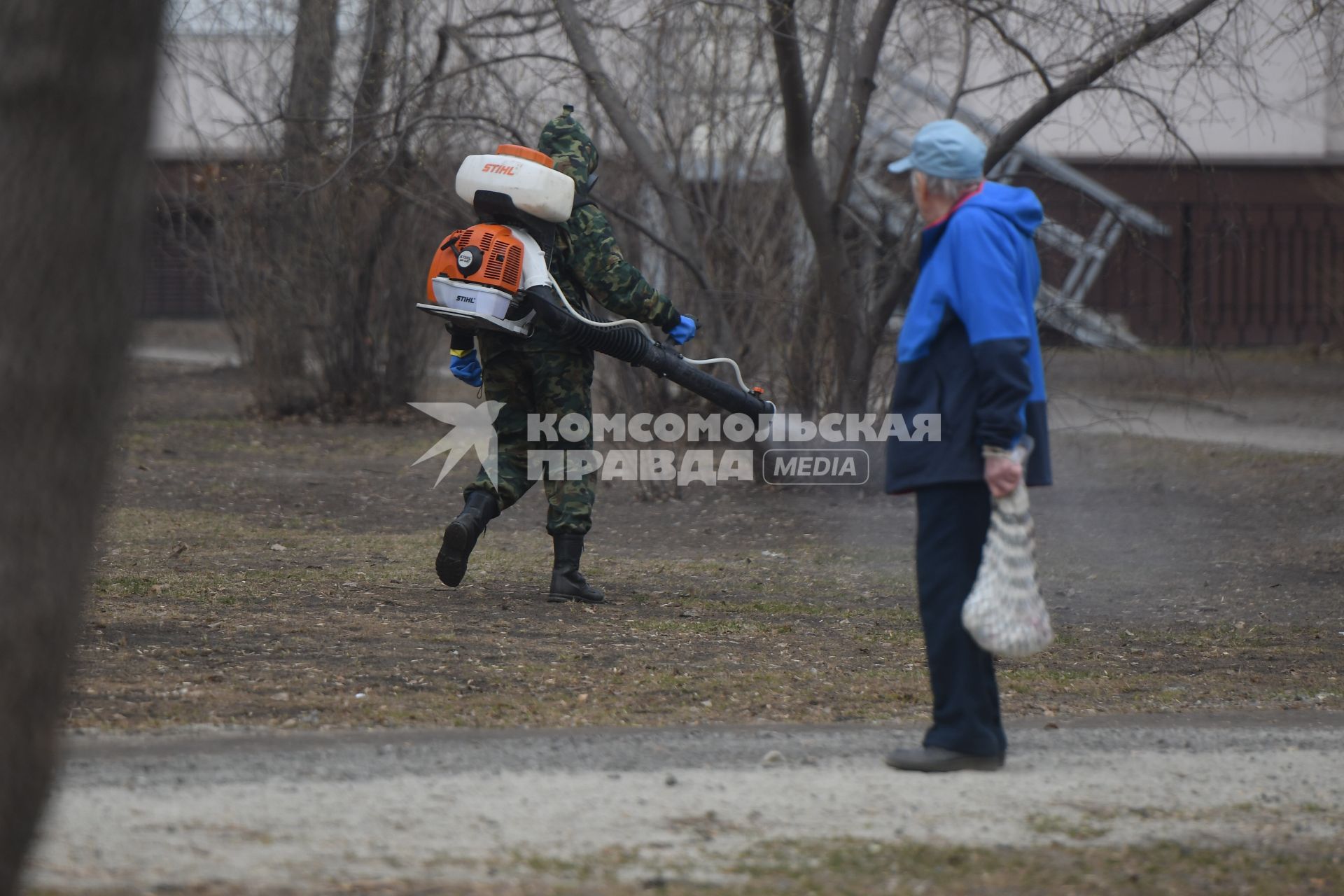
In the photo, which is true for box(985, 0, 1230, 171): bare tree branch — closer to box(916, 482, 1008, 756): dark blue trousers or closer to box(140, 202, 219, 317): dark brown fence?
box(916, 482, 1008, 756): dark blue trousers

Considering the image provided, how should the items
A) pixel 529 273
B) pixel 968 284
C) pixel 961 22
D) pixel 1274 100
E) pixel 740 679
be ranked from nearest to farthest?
pixel 968 284 < pixel 740 679 < pixel 529 273 < pixel 961 22 < pixel 1274 100

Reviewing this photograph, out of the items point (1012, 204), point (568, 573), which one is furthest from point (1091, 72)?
point (1012, 204)

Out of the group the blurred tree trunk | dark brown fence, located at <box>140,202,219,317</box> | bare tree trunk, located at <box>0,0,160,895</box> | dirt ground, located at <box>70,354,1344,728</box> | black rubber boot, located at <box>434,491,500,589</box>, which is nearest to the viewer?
bare tree trunk, located at <box>0,0,160,895</box>

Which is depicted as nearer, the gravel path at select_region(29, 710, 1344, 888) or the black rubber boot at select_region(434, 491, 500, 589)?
the gravel path at select_region(29, 710, 1344, 888)

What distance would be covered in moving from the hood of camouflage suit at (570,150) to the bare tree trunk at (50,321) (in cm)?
370

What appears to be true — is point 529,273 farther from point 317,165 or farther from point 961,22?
point 317,165

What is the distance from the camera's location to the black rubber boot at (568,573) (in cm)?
638

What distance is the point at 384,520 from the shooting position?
901 centimetres

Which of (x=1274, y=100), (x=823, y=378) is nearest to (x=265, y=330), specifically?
(x=823, y=378)

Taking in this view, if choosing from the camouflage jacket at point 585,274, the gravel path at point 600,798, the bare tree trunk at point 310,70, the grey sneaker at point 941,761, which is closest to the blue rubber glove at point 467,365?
the camouflage jacket at point 585,274

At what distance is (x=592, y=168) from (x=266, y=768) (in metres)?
3.33

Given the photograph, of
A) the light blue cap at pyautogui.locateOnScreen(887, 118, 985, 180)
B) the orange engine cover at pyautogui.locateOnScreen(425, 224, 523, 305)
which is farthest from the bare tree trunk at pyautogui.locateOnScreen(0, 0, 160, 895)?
the orange engine cover at pyautogui.locateOnScreen(425, 224, 523, 305)

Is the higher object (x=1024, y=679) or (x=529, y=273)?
(x=529, y=273)

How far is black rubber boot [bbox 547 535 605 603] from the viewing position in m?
6.38
